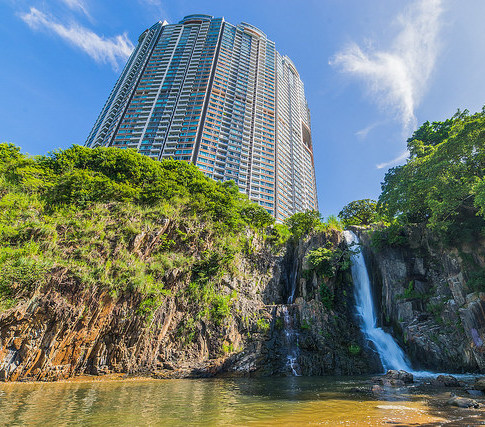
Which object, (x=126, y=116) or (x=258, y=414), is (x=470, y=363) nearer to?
(x=258, y=414)

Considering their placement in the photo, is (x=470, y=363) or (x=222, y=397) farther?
(x=470, y=363)

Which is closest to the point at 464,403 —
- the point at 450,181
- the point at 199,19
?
the point at 450,181

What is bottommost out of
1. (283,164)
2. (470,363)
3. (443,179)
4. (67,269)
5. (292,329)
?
(470,363)

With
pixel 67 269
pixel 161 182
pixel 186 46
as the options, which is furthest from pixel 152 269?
pixel 186 46

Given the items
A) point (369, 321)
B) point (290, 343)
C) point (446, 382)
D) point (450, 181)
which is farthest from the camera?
point (369, 321)

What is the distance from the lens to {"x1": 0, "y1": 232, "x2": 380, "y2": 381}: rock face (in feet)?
45.1

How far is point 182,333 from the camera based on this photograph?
19141 mm

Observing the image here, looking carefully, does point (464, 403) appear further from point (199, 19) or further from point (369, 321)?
point (199, 19)

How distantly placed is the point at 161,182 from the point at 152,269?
9441 mm

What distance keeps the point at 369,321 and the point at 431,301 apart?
18.4 ft

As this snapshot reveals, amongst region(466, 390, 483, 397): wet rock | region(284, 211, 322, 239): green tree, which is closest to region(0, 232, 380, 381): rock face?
region(284, 211, 322, 239): green tree

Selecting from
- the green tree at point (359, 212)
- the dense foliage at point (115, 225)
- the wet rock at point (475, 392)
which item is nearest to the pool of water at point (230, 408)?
the wet rock at point (475, 392)

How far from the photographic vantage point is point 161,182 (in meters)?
25.4

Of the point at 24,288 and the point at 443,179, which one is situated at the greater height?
the point at 443,179
